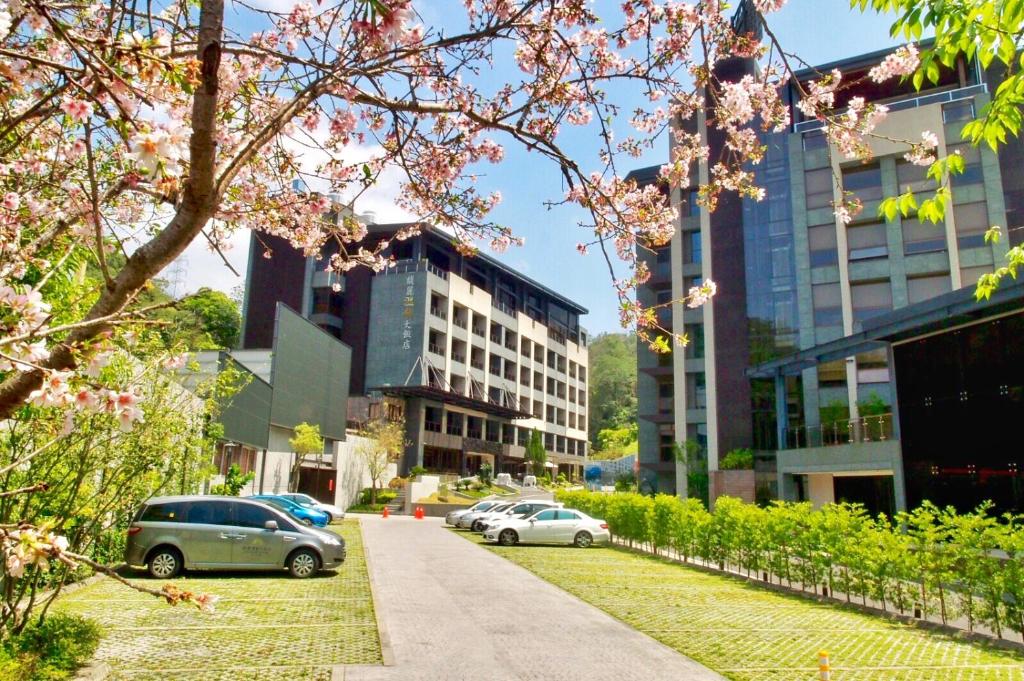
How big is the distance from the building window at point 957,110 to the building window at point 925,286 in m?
8.84

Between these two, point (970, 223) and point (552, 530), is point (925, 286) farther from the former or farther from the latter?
point (552, 530)

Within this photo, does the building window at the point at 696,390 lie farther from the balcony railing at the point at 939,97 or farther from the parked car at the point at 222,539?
the parked car at the point at 222,539

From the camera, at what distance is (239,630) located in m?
9.91

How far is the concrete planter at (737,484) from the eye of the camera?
1612 inches

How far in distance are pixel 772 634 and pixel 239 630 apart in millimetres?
7529

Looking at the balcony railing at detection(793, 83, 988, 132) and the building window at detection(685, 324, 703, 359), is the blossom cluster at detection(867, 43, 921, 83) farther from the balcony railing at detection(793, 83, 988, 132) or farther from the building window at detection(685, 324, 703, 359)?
the building window at detection(685, 324, 703, 359)

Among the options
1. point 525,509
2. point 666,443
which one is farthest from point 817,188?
point 525,509

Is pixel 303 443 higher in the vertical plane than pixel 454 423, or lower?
lower

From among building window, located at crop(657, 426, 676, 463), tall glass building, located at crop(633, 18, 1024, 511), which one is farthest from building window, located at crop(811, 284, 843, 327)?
building window, located at crop(657, 426, 676, 463)

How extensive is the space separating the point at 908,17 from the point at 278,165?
5425 millimetres

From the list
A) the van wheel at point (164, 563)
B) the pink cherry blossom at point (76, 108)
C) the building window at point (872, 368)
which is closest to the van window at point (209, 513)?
the van wheel at point (164, 563)

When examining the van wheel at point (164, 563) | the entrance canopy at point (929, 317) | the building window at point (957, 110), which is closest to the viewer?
the van wheel at point (164, 563)

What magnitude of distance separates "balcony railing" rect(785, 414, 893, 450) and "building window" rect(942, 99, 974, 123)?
21546mm

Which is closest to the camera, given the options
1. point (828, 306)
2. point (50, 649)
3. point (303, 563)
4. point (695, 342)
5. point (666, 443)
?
point (50, 649)
